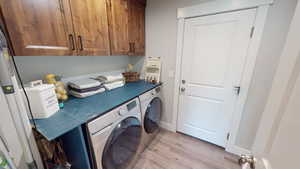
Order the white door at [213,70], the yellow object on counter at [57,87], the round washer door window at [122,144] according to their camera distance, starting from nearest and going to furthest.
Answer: the round washer door window at [122,144], the yellow object on counter at [57,87], the white door at [213,70]

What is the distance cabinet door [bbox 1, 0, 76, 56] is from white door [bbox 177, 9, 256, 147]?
1.48 m

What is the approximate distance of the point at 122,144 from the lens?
1.16 meters

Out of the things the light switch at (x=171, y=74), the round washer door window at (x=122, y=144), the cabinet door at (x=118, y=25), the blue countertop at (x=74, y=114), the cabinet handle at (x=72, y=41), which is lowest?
the round washer door window at (x=122, y=144)

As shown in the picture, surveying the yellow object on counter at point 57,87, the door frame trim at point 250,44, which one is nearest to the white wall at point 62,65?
the yellow object on counter at point 57,87

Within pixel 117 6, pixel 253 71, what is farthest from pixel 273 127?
pixel 117 6

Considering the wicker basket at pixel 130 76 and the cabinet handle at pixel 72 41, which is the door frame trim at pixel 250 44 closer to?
the wicker basket at pixel 130 76

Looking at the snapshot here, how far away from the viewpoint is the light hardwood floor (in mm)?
1530

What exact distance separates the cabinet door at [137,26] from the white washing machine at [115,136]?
37.1 inches

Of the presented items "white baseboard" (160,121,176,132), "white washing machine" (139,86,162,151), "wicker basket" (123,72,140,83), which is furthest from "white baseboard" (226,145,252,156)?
"wicker basket" (123,72,140,83)

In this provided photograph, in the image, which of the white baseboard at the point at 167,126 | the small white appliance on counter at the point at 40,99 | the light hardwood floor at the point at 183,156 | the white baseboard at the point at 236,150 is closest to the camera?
the small white appliance on counter at the point at 40,99

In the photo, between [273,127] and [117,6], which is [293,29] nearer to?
[273,127]

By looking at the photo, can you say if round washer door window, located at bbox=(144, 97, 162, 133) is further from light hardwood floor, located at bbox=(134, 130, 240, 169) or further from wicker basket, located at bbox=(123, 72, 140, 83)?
wicker basket, located at bbox=(123, 72, 140, 83)

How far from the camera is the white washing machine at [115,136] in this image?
0.94 meters

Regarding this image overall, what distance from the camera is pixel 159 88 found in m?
1.99
